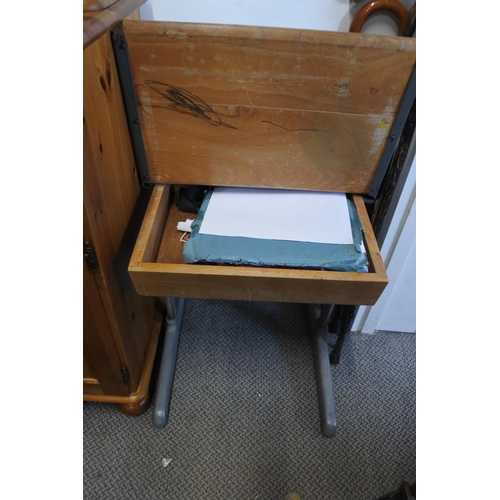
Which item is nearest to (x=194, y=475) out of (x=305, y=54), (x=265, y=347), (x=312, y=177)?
(x=265, y=347)

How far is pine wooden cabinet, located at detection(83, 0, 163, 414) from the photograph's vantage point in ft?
2.03

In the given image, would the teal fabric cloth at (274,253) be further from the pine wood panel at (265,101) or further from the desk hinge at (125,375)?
the desk hinge at (125,375)

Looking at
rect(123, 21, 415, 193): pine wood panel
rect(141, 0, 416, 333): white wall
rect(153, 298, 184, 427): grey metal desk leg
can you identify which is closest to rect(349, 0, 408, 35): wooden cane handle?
rect(141, 0, 416, 333): white wall

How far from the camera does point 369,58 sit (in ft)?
2.19

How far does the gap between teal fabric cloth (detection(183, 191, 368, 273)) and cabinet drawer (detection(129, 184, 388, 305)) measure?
26 mm

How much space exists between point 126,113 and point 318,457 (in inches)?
37.8

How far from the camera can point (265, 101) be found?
726mm

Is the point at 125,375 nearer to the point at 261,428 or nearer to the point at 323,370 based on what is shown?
the point at 261,428

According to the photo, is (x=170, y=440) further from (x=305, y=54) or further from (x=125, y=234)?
(x=305, y=54)

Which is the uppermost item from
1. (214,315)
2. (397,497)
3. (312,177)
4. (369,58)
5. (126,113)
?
(369,58)

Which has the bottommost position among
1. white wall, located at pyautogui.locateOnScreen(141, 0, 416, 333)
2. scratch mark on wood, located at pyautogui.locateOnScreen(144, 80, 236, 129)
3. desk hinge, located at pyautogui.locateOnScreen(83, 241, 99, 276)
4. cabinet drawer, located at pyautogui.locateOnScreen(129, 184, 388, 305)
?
cabinet drawer, located at pyautogui.locateOnScreen(129, 184, 388, 305)

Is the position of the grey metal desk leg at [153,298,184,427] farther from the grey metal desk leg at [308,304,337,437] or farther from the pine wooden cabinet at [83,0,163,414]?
the grey metal desk leg at [308,304,337,437]

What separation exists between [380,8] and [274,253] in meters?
0.56

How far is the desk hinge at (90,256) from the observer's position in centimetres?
67
